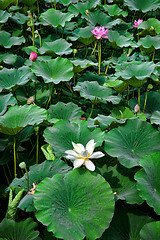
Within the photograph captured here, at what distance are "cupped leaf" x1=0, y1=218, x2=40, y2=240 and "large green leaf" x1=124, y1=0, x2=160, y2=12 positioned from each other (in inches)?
114

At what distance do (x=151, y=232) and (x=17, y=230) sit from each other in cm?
52

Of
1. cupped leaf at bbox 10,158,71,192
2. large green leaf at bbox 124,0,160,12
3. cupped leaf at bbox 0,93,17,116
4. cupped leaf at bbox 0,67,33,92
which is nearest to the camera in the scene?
cupped leaf at bbox 10,158,71,192

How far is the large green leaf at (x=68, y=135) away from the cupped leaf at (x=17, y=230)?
0.37 metres

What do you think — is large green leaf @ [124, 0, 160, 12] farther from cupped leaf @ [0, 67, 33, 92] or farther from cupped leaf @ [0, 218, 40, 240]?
cupped leaf @ [0, 218, 40, 240]

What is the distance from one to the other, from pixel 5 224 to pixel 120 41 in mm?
2190

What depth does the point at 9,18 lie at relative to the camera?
8.75 feet

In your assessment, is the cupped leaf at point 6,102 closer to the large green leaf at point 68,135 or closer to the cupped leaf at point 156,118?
the large green leaf at point 68,135

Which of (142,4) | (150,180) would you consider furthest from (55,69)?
(142,4)

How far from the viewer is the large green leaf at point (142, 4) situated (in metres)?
2.98

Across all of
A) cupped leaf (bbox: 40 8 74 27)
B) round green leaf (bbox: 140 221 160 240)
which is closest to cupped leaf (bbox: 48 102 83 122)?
round green leaf (bbox: 140 221 160 240)

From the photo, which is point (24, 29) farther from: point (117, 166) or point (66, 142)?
point (117, 166)

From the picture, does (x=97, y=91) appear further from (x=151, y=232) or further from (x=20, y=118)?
(x=151, y=232)

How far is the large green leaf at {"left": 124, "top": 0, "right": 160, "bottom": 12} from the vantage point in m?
2.98

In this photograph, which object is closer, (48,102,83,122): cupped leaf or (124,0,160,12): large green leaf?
(48,102,83,122): cupped leaf
